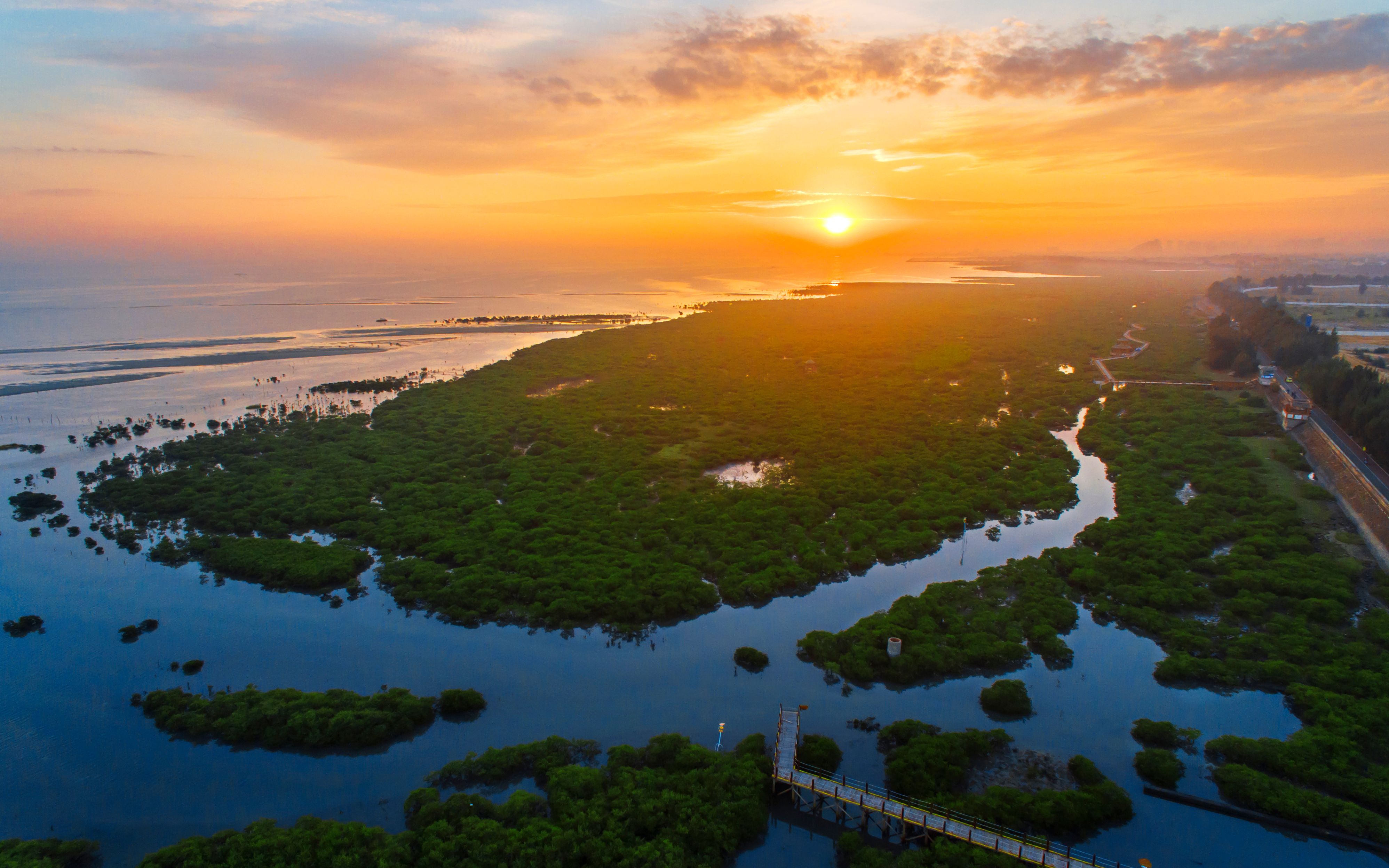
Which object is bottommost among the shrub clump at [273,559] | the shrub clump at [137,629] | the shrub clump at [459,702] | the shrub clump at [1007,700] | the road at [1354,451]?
the shrub clump at [1007,700]

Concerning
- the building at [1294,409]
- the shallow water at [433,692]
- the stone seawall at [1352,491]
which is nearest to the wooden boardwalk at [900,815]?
the shallow water at [433,692]

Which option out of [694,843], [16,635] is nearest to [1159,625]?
[694,843]

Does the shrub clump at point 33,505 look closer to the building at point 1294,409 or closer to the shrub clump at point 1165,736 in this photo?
the shrub clump at point 1165,736

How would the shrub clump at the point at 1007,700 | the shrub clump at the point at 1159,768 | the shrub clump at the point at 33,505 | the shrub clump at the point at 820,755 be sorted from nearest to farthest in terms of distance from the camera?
the shrub clump at the point at 1159,768
the shrub clump at the point at 820,755
the shrub clump at the point at 1007,700
the shrub clump at the point at 33,505

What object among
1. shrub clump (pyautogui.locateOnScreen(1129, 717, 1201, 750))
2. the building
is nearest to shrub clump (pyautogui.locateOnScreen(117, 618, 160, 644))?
shrub clump (pyautogui.locateOnScreen(1129, 717, 1201, 750))

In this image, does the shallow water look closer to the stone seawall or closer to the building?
the stone seawall

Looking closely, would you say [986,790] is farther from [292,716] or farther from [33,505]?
[33,505]

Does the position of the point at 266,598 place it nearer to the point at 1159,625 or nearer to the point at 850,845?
the point at 850,845
